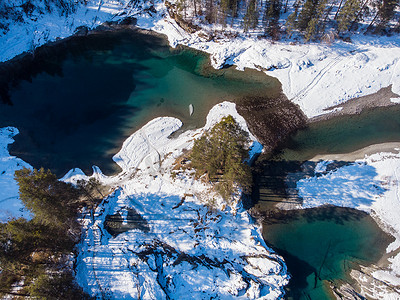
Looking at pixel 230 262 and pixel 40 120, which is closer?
pixel 230 262

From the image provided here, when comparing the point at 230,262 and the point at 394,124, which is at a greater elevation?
the point at 394,124

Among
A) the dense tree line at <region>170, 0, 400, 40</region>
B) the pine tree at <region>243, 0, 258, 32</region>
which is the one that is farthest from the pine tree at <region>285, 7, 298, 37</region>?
the pine tree at <region>243, 0, 258, 32</region>

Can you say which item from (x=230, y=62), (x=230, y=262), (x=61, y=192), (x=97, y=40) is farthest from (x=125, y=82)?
(x=230, y=262)

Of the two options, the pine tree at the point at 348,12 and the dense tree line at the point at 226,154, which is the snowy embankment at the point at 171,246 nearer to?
the dense tree line at the point at 226,154

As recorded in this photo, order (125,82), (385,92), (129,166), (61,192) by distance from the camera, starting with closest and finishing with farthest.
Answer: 1. (61,192)
2. (129,166)
3. (385,92)
4. (125,82)

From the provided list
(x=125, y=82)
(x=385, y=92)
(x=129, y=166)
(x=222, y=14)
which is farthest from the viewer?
(x=222, y=14)

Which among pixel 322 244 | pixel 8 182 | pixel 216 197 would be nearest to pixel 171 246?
pixel 216 197

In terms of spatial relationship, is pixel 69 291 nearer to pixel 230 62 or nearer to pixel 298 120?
pixel 298 120
